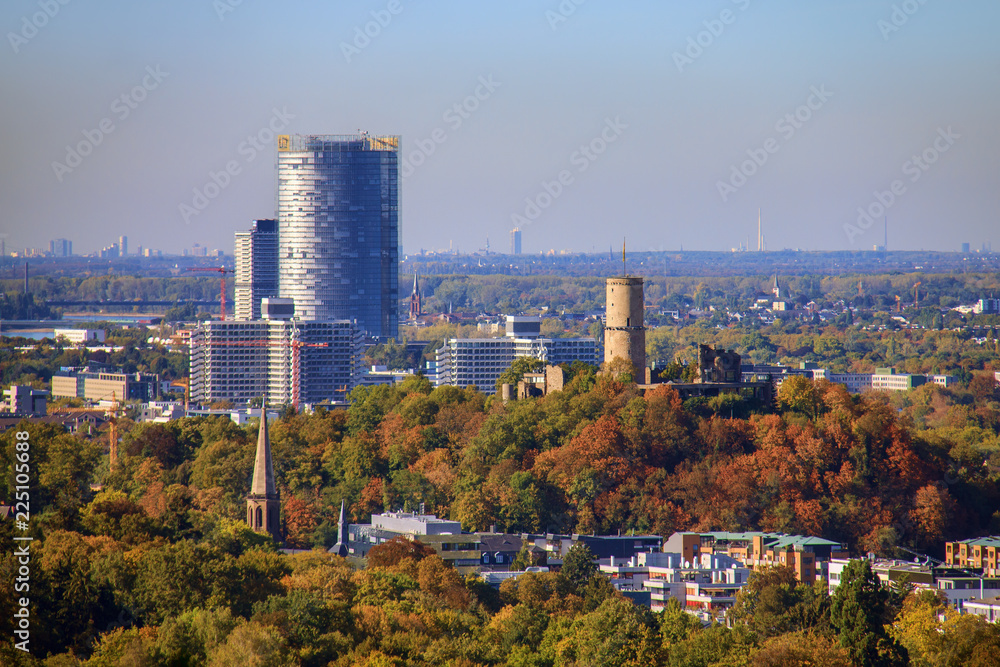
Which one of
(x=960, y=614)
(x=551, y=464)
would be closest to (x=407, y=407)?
(x=551, y=464)

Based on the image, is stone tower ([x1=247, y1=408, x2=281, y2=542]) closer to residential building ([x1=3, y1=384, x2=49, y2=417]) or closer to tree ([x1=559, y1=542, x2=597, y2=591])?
tree ([x1=559, y1=542, x2=597, y2=591])

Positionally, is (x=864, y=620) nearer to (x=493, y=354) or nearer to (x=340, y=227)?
(x=493, y=354)

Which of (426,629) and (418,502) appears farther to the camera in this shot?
(418,502)

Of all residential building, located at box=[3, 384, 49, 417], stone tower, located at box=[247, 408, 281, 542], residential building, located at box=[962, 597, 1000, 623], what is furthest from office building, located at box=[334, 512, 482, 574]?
residential building, located at box=[3, 384, 49, 417]

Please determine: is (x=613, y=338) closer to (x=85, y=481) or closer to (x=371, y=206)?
(x=85, y=481)

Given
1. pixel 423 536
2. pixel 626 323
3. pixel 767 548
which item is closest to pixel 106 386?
pixel 626 323

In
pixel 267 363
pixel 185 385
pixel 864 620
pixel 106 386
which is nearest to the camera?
pixel 864 620
